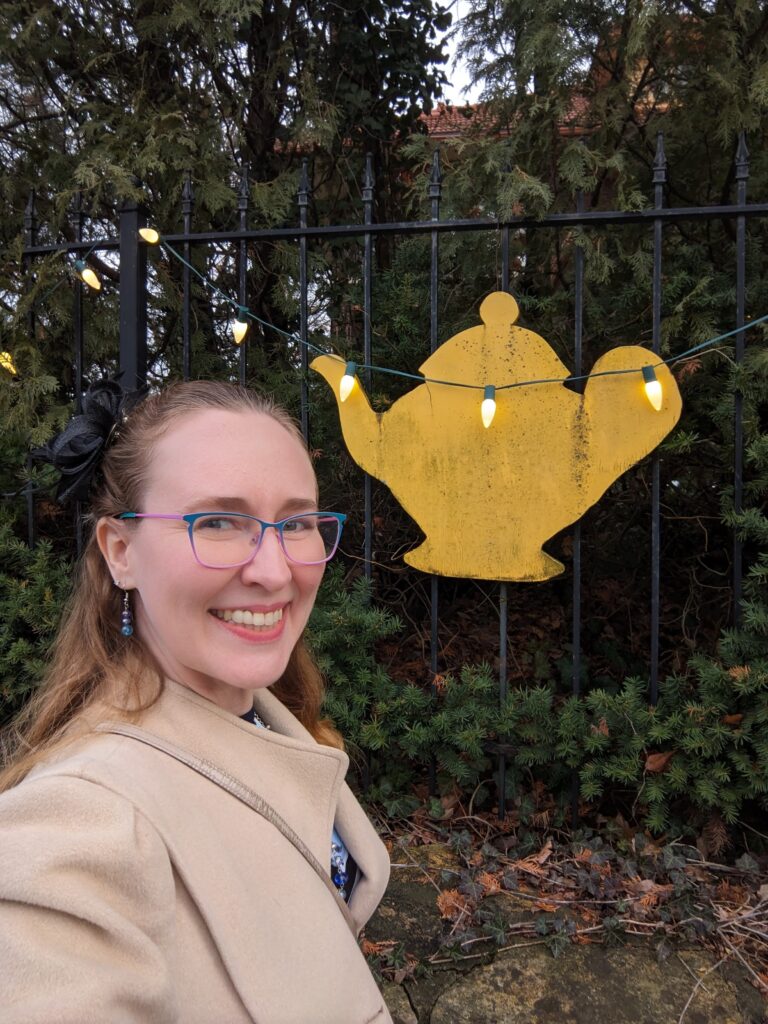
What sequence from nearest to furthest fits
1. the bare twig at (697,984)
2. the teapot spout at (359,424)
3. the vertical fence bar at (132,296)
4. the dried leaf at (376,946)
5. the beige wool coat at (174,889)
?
1. the beige wool coat at (174,889)
2. the bare twig at (697,984)
3. the dried leaf at (376,946)
4. the teapot spout at (359,424)
5. the vertical fence bar at (132,296)

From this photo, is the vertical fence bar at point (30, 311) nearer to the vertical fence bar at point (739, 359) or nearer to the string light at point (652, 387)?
the string light at point (652, 387)

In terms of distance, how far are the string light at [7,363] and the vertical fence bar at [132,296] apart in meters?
0.66

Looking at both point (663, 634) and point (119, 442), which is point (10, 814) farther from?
point (663, 634)

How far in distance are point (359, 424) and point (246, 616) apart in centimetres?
185

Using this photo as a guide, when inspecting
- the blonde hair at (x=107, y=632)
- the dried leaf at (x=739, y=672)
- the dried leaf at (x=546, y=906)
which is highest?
the blonde hair at (x=107, y=632)

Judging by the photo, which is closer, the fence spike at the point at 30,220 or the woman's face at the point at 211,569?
the woman's face at the point at 211,569

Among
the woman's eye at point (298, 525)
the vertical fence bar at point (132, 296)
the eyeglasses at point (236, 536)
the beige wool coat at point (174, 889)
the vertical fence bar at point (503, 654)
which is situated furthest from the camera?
the vertical fence bar at point (132, 296)

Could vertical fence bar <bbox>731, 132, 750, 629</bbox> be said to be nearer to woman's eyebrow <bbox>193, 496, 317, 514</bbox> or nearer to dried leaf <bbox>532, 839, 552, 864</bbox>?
dried leaf <bbox>532, 839, 552, 864</bbox>

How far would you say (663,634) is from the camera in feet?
11.6

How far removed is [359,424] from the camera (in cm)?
283

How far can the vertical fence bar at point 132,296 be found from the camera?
2.97 metres

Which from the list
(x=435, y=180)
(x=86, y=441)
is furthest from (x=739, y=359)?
(x=86, y=441)

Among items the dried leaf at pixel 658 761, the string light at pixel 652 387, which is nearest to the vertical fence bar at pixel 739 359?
the string light at pixel 652 387

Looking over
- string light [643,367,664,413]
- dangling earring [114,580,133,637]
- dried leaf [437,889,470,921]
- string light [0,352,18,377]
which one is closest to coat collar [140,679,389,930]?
dangling earring [114,580,133,637]
